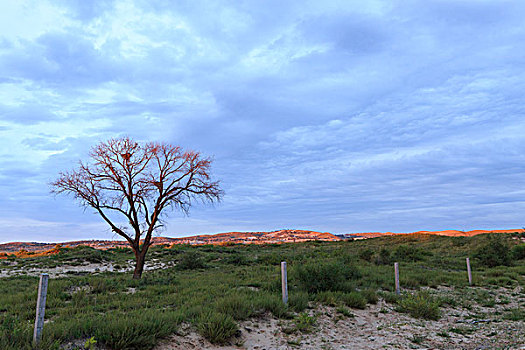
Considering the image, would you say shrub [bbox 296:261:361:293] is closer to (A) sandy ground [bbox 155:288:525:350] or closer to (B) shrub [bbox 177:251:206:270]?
(A) sandy ground [bbox 155:288:525:350]

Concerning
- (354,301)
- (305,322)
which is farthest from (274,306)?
(354,301)

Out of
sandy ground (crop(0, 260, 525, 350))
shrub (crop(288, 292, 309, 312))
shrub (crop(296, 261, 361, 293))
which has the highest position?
shrub (crop(296, 261, 361, 293))

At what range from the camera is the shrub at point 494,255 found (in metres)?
27.4

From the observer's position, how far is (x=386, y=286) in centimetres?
1517

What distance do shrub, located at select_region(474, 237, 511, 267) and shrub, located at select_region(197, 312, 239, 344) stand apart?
26.8 metres

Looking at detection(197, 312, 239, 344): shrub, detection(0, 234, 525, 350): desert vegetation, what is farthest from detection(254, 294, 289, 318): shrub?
detection(197, 312, 239, 344): shrub

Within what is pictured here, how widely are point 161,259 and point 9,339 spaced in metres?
28.7

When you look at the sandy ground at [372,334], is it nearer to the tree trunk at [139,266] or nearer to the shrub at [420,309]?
the shrub at [420,309]

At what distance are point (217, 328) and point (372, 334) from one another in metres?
4.26

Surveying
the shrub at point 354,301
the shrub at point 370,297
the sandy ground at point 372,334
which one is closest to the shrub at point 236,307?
the sandy ground at point 372,334

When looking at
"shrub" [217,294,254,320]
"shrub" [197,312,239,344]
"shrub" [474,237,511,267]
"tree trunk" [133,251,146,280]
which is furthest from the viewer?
"shrub" [474,237,511,267]

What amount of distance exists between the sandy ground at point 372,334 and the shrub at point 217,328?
0.44 feet

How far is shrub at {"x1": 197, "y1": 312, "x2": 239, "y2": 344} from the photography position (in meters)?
7.40

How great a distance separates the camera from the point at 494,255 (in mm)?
27766
